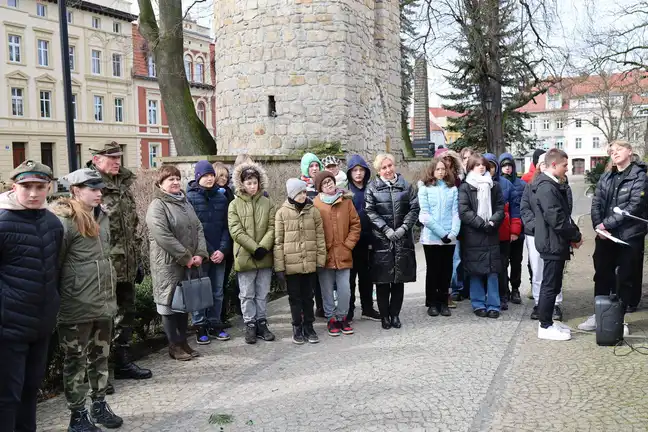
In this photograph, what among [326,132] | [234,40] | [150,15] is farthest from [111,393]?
[150,15]

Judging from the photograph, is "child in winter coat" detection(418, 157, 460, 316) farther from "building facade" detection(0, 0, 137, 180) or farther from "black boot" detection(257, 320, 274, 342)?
"building facade" detection(0, 0, 137, 180)

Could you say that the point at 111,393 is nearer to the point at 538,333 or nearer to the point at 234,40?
the point at 538,333

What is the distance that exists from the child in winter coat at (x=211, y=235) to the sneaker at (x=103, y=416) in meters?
2.03

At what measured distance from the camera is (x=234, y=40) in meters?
14.2

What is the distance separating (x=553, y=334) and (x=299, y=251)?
2693mm

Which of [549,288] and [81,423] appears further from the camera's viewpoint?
[549,288]

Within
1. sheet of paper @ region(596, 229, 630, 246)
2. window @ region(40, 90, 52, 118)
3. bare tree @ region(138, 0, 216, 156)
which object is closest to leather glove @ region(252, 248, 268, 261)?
sheet of paper @ region(596, 229, 630, 246)

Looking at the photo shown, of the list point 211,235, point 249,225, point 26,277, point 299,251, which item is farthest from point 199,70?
Result: point 26,277

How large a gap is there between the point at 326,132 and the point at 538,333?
8.29 meters

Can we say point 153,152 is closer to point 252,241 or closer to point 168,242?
point 252,241

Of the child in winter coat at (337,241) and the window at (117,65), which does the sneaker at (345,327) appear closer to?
the child in winter coat at (337,241)

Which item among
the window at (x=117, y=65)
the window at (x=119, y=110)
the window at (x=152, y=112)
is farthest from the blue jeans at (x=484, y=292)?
the window at (x=152, y=112)

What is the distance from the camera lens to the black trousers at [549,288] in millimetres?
6262

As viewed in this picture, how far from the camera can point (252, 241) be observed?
634 cm
